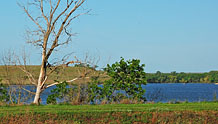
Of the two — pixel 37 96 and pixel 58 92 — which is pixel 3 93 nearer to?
pixel 37 96

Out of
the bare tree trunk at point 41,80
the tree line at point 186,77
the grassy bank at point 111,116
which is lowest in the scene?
the grassy bank at point 111,116

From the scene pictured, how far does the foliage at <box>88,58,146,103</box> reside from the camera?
21.6 m

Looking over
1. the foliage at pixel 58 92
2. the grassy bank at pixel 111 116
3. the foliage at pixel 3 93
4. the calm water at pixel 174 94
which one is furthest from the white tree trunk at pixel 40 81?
the grassy bank at pixel 111 116

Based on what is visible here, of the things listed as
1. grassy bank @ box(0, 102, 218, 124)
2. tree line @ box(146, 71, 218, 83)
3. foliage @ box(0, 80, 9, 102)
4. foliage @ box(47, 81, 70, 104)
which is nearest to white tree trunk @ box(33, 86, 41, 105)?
foliage @ box(47, 81, 70, 104)

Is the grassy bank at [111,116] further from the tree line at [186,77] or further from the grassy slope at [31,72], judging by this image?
the tree line at [186,77]

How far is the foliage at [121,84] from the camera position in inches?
851

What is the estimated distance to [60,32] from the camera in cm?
2125

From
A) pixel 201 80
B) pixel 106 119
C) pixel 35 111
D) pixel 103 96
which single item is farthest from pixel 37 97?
pixel 201 80

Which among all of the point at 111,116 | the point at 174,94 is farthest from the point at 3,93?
the point at 174,94

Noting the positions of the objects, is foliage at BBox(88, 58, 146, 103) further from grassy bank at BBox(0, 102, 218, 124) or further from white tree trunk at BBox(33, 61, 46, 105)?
grassy bank at BBox(0, 102, 218, 124)

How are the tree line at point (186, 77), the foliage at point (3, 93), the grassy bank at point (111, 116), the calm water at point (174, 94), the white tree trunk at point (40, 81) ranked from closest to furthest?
the grassy bank at point (111, 116) < the foliage at point (3, 93) < the white tree trunk at point (40, 81) < the calm water at point (174, 94) < the tree line at point (186, 77)

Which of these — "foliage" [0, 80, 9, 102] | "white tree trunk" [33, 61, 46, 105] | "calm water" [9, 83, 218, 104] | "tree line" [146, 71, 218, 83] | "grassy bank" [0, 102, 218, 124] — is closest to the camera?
"grassy bank" [0, 102, 218, 124]

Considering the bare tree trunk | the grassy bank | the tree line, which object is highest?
the tree line

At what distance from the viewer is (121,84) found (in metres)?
21.9
